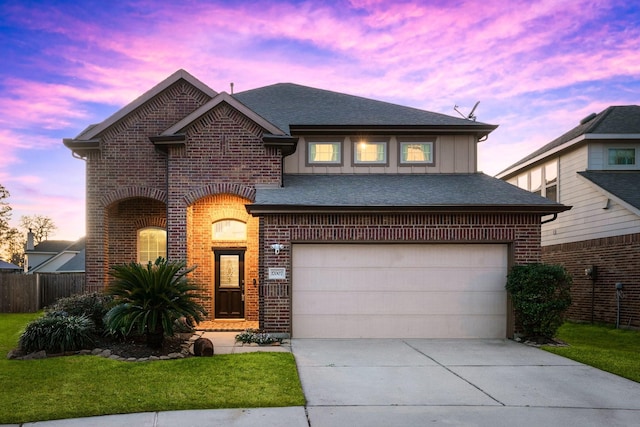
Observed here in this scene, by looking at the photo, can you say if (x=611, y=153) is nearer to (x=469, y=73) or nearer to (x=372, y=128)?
(x=469, y=73)

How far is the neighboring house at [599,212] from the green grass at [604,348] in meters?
1.25

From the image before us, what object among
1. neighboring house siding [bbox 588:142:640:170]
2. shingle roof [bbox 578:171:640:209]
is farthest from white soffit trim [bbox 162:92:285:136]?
neighboring house siding [bbox 588:142:640:170]

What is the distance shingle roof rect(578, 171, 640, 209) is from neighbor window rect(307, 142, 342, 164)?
8677mm

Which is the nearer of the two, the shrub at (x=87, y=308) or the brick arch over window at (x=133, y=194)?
the shrub at (x=87, y=308)

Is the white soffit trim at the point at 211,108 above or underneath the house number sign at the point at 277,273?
above

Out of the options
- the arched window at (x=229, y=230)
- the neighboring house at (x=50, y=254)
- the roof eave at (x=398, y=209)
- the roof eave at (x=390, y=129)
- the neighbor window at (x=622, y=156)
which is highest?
the roof eave at (x=390, y=129)

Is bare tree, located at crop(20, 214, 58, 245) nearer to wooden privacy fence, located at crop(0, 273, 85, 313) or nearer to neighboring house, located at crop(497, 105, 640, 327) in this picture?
wooden privacy fence, located at crop(0, 273, 85, 313)

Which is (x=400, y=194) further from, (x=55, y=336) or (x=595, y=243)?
(x=55, y=336)

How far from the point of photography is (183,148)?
12.9 m

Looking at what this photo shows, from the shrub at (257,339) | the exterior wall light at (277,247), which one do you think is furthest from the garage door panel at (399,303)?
the exterior wall light at (277,247)

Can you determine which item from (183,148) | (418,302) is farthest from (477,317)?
(183,148)

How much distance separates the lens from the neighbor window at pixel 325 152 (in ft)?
47.4

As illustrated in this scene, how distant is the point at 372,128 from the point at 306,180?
2.51 m

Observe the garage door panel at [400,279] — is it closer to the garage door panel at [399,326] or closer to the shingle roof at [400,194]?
the garage door panel at [399,326]
